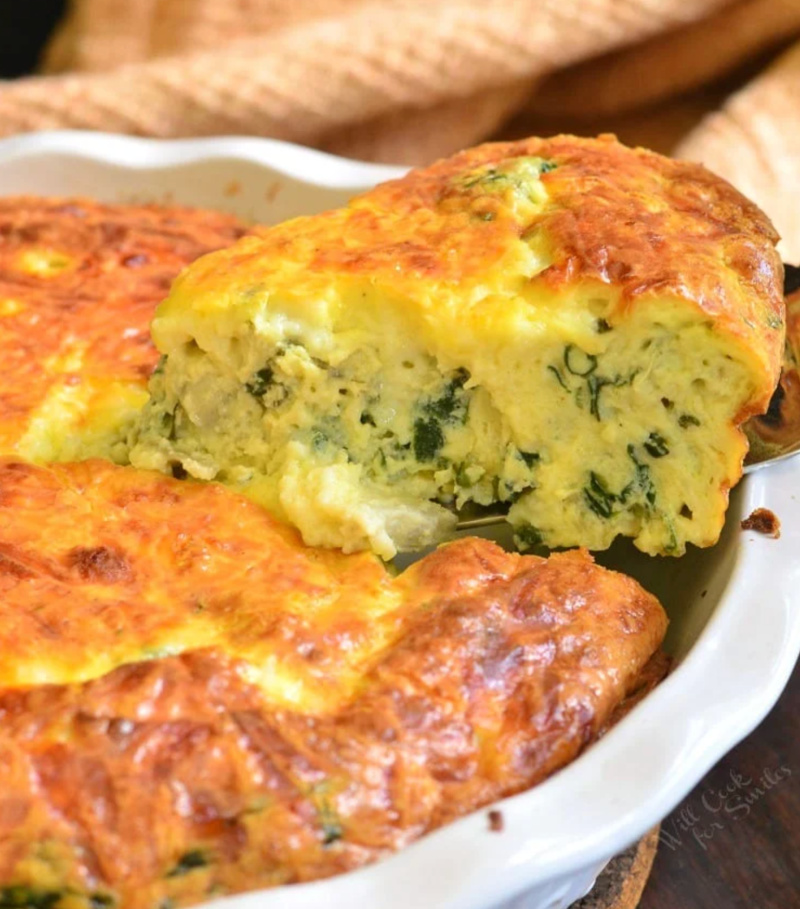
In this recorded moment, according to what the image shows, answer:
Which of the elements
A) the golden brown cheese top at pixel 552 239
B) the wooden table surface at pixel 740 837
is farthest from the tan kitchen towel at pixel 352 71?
the wooden table surface at pixel 740 837

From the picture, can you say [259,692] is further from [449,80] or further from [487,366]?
[449,80]

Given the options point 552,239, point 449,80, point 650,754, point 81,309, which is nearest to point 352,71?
point 449,80

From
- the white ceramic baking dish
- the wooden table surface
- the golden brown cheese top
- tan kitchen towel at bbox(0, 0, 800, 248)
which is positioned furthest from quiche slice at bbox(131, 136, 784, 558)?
tan kitchen towel at bbox(0, 0, 800, 248)

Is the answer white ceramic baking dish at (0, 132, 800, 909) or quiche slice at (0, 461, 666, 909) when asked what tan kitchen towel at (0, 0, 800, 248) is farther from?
quiche slice at (0, 461, 666, 909)

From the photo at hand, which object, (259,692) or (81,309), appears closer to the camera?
(259,692)

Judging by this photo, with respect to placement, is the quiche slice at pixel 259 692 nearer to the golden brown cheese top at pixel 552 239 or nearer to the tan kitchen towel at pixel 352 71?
the golden brown cheese top at pixel 552 239

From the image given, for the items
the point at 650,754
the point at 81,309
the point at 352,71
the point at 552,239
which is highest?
the point at 552,239
